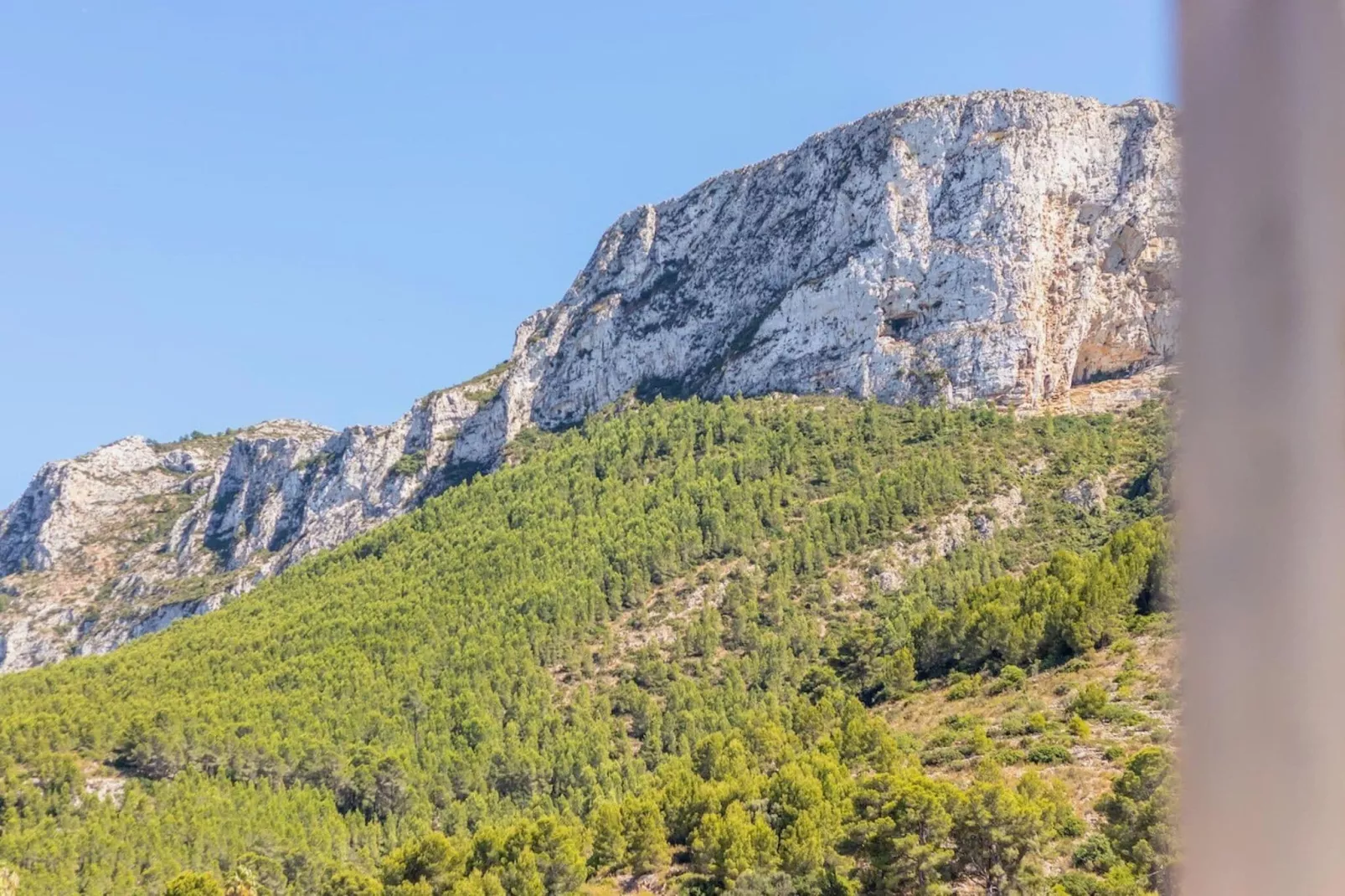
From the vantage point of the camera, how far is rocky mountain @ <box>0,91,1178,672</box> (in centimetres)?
7788

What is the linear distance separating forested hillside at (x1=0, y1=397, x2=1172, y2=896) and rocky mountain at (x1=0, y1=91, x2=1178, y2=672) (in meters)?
6.88

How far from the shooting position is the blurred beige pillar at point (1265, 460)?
148 centimetres

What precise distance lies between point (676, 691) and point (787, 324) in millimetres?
43124

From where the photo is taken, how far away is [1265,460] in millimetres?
1527

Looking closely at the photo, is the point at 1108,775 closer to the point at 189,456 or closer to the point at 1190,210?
the point at 1190,210

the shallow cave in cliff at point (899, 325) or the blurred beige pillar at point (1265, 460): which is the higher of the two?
the shallow cave in cliff at point (899, 325)

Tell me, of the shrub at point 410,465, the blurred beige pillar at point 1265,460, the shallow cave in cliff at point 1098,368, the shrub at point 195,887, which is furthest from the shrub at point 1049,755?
the shrub at point 410,465

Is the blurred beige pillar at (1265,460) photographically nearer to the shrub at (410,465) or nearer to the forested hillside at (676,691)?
the forested hillside at (676,691)

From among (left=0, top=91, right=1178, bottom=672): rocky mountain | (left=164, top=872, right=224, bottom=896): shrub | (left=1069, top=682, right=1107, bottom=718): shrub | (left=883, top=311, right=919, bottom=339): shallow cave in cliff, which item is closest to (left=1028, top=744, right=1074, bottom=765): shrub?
(left=1069, top=682, right=1107, bottom=718): shrub

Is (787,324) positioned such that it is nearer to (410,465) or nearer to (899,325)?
(899,325)

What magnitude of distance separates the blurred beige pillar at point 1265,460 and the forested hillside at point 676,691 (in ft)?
0.72

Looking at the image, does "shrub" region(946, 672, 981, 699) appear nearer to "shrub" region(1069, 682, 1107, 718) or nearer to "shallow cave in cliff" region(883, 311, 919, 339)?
"shrub" region(1069, 682, 1107, 718)

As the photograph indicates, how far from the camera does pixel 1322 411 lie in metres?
1.54

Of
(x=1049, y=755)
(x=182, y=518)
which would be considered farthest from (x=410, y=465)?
(x=1049, y=755)
